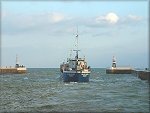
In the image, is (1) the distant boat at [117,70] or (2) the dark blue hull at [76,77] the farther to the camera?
(1) the distant boat at [117,70]

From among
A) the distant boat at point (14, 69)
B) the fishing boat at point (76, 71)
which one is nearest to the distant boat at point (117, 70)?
the distant boat at point (14, 69)

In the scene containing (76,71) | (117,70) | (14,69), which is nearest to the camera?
(76,71)

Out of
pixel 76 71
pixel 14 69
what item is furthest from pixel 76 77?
pixel 14 69

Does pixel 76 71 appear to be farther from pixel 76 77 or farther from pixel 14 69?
pixel 14 69

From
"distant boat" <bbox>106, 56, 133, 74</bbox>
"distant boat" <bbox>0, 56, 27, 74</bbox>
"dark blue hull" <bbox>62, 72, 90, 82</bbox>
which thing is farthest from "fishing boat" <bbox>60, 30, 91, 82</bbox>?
"distant boat" <bbox>0, 56, 27, 74</bbox>

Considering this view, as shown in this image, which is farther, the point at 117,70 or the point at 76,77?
the point at 117,70

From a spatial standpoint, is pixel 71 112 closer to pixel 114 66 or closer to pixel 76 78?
pixel 76 78

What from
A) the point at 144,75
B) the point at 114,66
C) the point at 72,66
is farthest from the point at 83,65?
the point at 114,66

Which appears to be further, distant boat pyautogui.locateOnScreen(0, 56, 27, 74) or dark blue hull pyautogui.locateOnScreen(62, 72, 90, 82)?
distant boat pyautogui.locateOnScreen(0, 56, 27, 74)

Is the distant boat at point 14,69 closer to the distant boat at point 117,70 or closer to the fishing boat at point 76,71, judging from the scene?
the distant boat at point 117,70

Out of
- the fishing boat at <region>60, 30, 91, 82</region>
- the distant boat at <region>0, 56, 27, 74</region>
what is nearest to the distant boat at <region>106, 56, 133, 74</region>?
the distant boat at <region>0, 56, 27, 74</region>

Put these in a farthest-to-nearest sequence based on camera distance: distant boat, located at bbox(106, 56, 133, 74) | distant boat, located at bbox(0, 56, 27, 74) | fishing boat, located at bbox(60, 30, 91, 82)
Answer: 1. distant boat, located at bbox(0, 56, 27, 74)
2. distant boat, located at bbox(106, 56, 133, 74)
3. fishing boat, located at bbox(60, 30, 91, 82)

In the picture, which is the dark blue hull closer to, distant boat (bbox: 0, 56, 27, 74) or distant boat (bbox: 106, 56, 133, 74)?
distant boat (bbox: 106, 56, 133, 74)

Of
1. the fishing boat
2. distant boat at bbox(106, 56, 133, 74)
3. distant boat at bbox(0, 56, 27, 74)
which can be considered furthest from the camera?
distant boat at bbox(0, 56, 27, 74)
